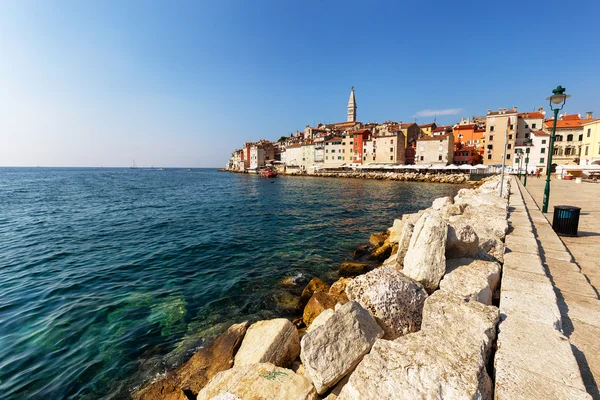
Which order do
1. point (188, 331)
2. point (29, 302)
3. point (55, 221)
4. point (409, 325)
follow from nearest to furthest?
point (409, 325) < point (188, 331) < point (29, 302) < point (55, 221)

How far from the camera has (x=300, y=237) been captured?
14.2m

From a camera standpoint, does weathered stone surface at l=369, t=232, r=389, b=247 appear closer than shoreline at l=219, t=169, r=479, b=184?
Yes

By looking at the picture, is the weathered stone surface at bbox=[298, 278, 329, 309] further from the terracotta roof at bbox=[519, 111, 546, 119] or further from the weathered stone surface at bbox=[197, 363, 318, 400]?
the terracotta roof at bbox=[519, 111, 546, 119]

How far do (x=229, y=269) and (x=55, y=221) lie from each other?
55.4ft

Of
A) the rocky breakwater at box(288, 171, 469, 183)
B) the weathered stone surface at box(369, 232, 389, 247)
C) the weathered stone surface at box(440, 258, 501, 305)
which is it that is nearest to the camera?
the weathered stone surface at box(440, 258, 501, 305)

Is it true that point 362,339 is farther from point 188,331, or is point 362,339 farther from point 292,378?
point 188,331

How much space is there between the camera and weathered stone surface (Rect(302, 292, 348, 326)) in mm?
5949

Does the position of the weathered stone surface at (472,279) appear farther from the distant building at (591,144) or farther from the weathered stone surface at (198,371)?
the distant building at (591,144)

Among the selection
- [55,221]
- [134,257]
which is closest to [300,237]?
[134,257]

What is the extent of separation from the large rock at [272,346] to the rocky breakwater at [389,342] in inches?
0.7

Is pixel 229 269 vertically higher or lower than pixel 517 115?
lower

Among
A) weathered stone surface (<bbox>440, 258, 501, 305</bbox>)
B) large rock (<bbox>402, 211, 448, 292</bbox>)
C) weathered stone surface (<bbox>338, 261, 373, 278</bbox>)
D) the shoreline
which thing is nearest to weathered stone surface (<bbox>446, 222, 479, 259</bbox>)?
weathered stone surface (<bbox>440, 258, 501, 305</bbox>)

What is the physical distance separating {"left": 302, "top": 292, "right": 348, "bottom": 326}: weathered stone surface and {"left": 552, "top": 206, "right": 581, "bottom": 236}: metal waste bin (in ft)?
21.9

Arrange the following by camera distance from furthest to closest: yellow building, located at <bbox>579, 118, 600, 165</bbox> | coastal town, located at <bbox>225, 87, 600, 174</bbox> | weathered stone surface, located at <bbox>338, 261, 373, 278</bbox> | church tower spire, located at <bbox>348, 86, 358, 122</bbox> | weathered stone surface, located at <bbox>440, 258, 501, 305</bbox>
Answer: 1. church tower spire, located at <bbox>348, 86, 358, 122</bbox>
2. coastal town, located at <bbox>225, 87, 600, 174</bbox>
3. yellow building, located at <bbox>579, 118, 600, 165</bbox>
4. weathered stone surface, located at <bbox>338, 261, 373, 278</bbox>
5. weathered stone surface, located at <bbox>440, 258, 501, 305</bbox>
